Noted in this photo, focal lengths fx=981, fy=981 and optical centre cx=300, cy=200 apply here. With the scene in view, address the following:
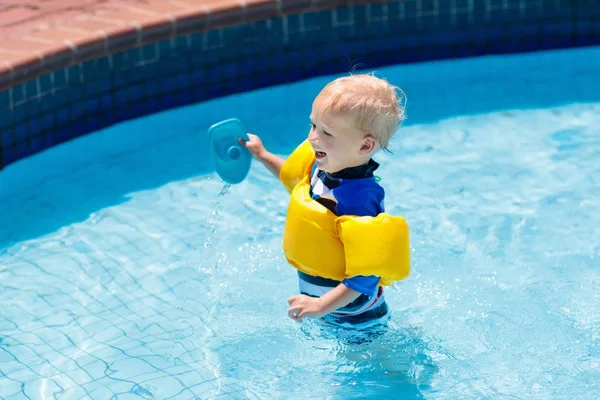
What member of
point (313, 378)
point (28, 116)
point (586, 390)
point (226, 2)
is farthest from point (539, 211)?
point (28, 116)

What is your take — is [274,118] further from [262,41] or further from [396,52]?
[396,52]

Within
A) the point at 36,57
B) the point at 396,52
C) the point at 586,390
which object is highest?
the point at 36,57

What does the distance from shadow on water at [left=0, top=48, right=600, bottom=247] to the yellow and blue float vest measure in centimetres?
179

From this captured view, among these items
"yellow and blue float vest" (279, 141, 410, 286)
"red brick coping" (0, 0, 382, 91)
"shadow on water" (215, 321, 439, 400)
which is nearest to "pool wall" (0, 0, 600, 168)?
"red brick coping" (0, 0, 382, 91)

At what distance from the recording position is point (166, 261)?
4.39 m

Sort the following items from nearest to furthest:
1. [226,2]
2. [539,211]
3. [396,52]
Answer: [539,211]
[226,2]
[396,52]

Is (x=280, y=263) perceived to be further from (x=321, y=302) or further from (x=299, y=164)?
(x=321, y=302)

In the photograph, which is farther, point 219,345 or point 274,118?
A: point 274,118

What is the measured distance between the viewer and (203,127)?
5.69 metres

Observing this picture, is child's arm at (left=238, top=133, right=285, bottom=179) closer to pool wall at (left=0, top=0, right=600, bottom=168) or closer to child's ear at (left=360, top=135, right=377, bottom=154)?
child's ear at (left=360, top=135, right=377, bottom=154)

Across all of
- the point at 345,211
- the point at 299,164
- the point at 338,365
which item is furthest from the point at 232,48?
the point at 345,211

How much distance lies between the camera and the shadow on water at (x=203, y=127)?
4902mm

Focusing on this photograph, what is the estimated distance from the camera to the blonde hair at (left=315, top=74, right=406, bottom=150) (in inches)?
117

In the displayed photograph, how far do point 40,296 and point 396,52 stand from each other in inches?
122
